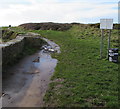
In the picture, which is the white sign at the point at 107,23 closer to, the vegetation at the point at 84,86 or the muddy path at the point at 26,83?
the vegetation at the point at 84,86

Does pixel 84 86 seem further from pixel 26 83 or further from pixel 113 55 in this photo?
pixel 113 55

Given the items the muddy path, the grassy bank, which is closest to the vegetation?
the grassy bank

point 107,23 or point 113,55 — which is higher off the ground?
point 107,23

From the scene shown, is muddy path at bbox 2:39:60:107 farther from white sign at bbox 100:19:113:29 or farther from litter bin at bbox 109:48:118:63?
white sign at bbox 100:19:113:29

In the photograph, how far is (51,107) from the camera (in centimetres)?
615

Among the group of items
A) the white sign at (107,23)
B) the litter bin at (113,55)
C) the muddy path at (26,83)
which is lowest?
the muddy path at (26,83)

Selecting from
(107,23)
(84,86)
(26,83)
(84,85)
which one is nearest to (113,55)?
(107,23)

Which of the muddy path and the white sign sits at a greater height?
the white sign

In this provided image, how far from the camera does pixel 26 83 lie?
28.3 feet

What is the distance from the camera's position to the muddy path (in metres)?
6.73

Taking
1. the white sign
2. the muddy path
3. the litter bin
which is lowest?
the muddy path

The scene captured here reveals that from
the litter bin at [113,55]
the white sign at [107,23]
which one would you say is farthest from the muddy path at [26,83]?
the white sign at [107,23]

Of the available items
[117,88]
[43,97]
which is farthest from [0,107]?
[117,88]

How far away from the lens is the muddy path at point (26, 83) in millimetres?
6734
